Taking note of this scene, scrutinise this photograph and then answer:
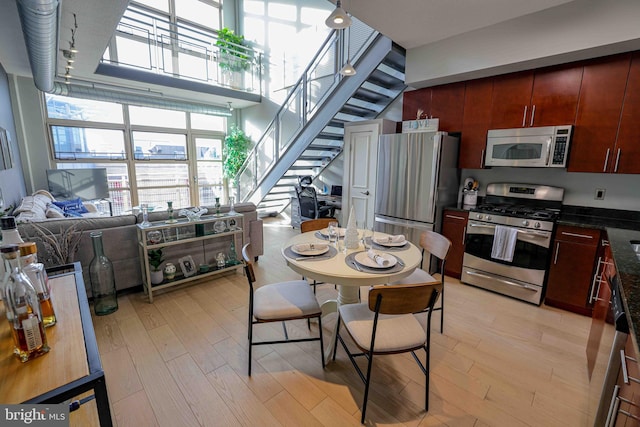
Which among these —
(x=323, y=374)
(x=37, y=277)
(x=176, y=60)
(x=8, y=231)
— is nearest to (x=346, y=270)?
(x=323, y=374)

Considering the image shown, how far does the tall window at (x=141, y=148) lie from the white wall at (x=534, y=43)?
18.2 feet

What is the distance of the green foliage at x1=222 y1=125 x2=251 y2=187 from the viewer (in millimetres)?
7090

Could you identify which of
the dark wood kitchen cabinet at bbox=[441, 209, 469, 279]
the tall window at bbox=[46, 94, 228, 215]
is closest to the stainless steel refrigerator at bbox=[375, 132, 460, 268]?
the dark wood kitchen cabinet at bbox=[441, 209, 469, 279]

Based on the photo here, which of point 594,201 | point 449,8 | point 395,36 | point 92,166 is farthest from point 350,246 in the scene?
point 92,166

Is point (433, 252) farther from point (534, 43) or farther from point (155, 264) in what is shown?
point (155, 264)

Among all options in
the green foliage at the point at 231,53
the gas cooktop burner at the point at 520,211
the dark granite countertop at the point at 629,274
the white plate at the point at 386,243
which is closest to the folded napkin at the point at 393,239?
the white plate at the point at 386,243

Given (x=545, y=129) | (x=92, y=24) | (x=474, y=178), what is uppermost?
(x=92, y=24)

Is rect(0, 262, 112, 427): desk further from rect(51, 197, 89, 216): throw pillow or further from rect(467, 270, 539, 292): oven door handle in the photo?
rect(51, 197, 89, 216): throw pillow

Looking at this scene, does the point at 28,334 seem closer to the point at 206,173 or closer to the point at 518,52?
the point at 518,52

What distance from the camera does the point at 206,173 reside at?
7305mm

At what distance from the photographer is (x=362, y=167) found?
14.1 feet

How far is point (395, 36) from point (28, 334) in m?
3.74

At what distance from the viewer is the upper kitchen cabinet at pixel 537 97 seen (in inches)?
107

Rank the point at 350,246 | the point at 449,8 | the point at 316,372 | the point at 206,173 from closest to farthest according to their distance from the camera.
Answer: the point at 316,372
the point at 350,246
the point at 449,8
the point at 206,173
